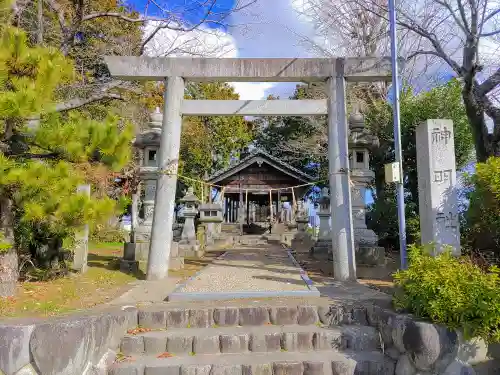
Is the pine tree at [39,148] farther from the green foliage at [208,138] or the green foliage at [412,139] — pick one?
the green foliage at [208,138]

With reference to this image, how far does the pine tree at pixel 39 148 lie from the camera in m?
4.82

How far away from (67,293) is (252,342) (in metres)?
3.27

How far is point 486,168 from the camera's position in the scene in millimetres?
5113

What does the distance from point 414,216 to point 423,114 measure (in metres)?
3.61

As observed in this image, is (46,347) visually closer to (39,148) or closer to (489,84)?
(39,148)

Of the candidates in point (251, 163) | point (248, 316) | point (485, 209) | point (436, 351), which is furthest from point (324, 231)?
point (251, 163)

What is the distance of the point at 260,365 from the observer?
13.1 ft

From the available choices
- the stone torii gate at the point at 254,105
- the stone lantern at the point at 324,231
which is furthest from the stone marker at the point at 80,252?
the stone lantern at the point at 324,231

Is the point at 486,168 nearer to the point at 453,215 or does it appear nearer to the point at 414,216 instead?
the point at 453,215

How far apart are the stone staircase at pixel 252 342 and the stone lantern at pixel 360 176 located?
14.7ft

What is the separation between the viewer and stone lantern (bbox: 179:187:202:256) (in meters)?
12.9

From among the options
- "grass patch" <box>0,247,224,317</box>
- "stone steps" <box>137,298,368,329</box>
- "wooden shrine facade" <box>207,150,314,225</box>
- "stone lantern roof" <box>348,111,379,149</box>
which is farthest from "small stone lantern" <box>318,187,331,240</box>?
"stone steps" <box>137,298,368,329</box>

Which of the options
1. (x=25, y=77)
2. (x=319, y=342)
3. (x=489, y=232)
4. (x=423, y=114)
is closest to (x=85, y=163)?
(x=25, y=77)

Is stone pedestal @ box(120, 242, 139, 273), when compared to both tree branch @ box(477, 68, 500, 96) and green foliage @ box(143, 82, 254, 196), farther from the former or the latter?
green foliage @ box(143, 82, 254, 196)
